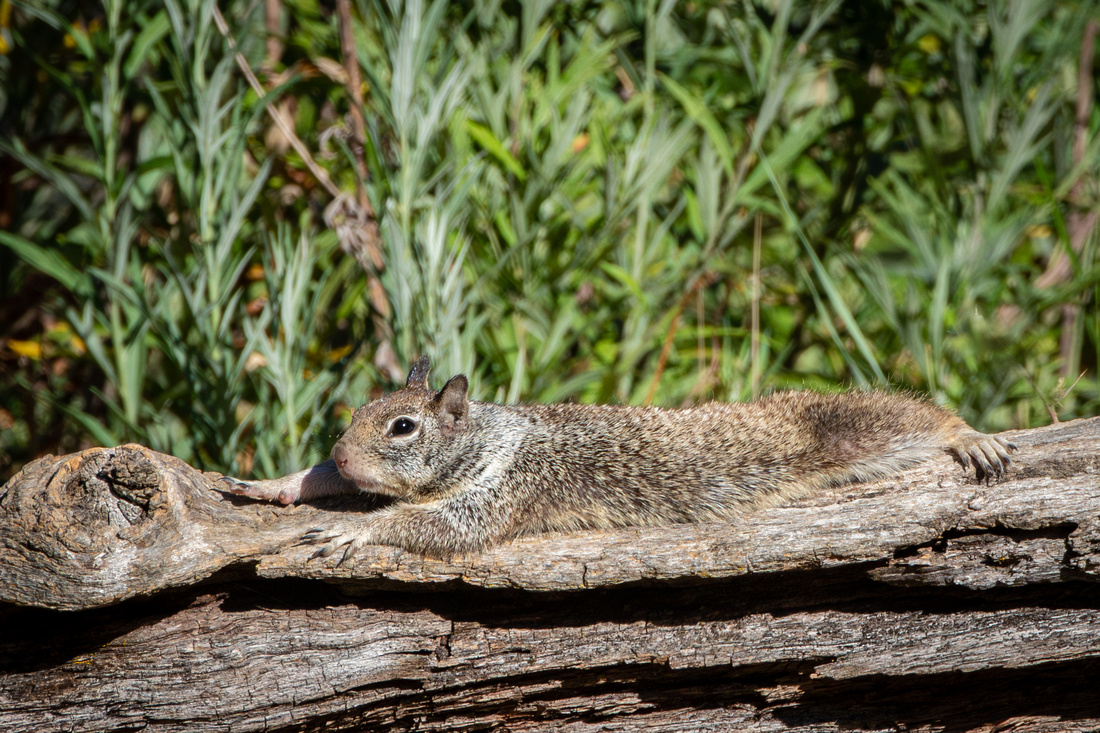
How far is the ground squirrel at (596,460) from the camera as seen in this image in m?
3.08

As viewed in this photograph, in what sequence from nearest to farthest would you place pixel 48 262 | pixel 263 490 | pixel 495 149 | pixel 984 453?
pixel 984 453 < pixel 263 490 < pixel 48 262 < pixel 495 149

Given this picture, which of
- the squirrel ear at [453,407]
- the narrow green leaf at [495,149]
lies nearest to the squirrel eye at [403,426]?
the squirrel ear at [453,407]

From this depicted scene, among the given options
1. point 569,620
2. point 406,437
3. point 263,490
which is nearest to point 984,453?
point 569,620

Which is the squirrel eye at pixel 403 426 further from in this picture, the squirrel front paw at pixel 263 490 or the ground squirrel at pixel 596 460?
the squirrel front paw at pixel 263 490

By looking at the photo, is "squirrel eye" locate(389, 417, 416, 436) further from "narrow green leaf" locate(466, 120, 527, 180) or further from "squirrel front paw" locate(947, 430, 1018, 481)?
"squirrel front paw" locate(947, 430, 1018, 481)

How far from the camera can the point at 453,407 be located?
330 centimetres

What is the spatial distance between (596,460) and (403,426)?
2.53 ft

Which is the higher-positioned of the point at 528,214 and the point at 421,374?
the point at 528,214

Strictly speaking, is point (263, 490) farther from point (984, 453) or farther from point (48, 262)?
point (984, 453)

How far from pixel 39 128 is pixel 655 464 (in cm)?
470

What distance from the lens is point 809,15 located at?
5207mm

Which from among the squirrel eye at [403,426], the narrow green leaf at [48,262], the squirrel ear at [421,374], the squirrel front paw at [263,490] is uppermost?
the narrow green leaf at [48,262]

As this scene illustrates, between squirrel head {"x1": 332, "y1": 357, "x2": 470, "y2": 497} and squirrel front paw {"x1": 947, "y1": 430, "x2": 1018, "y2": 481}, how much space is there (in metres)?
1.88

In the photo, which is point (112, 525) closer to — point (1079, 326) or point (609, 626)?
point (609, 626)
